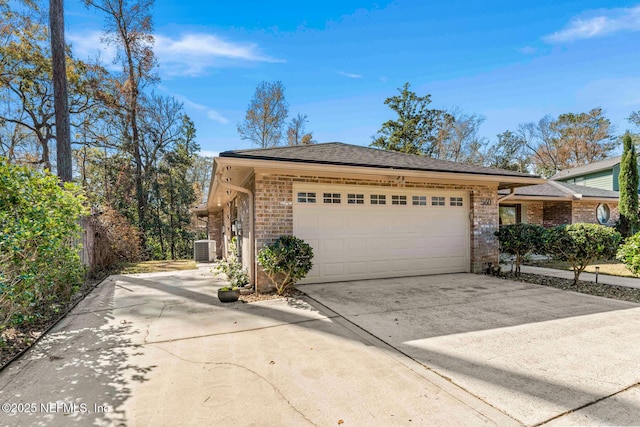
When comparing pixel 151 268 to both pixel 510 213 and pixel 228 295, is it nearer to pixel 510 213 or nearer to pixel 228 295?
pixel 228 295

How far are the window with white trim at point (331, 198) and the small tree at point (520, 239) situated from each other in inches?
176

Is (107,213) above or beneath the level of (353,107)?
beneath

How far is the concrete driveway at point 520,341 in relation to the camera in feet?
7.56

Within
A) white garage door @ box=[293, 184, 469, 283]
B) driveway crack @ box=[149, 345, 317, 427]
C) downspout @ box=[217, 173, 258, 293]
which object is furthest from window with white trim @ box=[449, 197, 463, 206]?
driveway crack @ box=[149, 345, 317, 427]

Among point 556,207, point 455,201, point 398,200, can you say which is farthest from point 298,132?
point 398,200

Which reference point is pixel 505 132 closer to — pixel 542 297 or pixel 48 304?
pixel 542 297

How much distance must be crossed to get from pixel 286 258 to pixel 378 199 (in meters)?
2.86

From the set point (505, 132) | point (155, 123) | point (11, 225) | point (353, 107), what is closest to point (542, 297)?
point (11, 225)

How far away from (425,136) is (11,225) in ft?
79.7

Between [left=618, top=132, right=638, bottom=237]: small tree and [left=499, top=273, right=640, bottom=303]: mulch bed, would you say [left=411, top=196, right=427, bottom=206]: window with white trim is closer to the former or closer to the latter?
[left=499, top=273, right=640, bottom=303]: mulch bed

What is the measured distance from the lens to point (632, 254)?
588 cm

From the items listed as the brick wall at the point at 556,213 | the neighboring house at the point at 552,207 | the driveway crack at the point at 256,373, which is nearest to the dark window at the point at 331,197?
the driveway crack at the point at 256,373

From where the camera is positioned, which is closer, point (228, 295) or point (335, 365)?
point (335, 365)

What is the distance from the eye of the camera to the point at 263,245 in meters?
5.81
